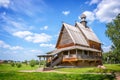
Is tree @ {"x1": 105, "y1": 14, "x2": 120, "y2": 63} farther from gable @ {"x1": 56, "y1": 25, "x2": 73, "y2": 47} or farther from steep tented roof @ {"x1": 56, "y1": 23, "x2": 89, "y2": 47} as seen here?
gable @ {"x1": 56, "y1": 25, "x2": 73, "y2": 47}

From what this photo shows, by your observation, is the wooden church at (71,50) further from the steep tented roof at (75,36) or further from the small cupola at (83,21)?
the small cupola at (83,21)

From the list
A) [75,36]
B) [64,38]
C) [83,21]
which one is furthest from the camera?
[83,21]

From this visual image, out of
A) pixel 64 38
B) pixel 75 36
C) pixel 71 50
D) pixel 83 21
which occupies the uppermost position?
pixel 83 21

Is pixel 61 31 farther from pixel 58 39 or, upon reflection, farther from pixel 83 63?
pixel 83 63

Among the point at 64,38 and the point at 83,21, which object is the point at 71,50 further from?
the point at 83,21

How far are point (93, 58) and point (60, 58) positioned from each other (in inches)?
332

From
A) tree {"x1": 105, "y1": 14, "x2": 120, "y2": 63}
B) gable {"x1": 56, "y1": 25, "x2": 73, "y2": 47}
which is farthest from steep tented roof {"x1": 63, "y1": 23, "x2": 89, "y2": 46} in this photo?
tree {"x1": 105, "y1": 14, "x2": 120, "y2": 63}

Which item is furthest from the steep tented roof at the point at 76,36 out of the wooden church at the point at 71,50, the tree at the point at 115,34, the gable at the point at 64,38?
the tree at the point at 115,34

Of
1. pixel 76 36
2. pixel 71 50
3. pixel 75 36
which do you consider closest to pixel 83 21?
pixel 76 36

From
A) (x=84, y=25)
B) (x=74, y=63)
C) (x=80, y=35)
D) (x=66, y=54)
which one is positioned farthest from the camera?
(x=84, y=25)

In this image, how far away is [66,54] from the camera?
126 feet

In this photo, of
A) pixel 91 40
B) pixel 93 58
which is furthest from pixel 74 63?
pixel 91 40

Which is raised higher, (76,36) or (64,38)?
(76,36)

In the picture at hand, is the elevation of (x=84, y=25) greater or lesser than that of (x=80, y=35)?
greater
